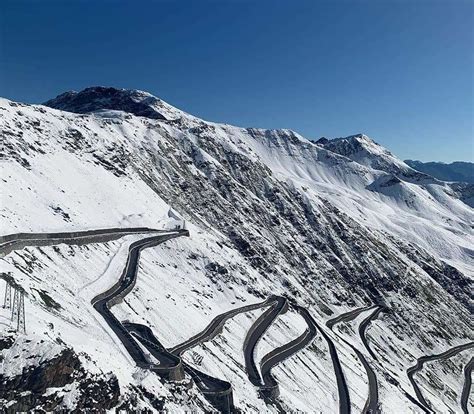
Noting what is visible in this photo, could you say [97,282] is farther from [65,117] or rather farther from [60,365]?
[65,117]

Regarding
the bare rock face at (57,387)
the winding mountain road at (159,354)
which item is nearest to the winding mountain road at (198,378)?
the winding mountain road at (159,354)

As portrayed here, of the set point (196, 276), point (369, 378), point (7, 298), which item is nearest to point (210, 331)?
point (196, 276)

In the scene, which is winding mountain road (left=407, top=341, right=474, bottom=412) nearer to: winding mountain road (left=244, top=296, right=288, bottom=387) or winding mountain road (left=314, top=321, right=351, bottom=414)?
winding mountain road (left=314, top=321, right=351, bottom=414)

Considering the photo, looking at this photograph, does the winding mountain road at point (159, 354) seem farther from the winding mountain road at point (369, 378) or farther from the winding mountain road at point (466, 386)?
the winding mountain road at point (466, 386)

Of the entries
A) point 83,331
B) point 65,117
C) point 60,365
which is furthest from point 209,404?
point 65,117

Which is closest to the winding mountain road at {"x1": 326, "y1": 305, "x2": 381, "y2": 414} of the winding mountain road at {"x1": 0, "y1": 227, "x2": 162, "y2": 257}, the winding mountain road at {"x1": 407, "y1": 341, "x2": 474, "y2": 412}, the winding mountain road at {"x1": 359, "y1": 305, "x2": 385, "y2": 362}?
the winding mountain road at {"x1": 359, "y1": 305, "x2": 385, "y2": 362}
